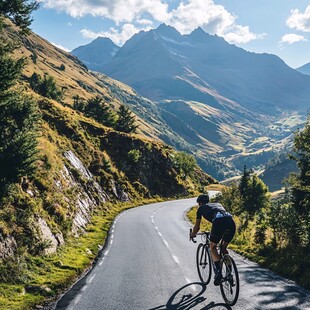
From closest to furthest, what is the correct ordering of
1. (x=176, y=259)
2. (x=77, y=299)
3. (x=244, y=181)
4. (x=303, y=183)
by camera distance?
(x=77, y=299) → (x=176, y=259) → (x=303, y=183) → (x=244, y=181)

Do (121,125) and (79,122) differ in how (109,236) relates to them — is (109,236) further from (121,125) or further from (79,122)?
(121,125)

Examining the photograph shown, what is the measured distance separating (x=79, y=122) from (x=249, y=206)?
32.9 meters

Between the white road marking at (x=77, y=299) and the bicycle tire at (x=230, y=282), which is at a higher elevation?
the bicycle tire at (x=230, y=282)

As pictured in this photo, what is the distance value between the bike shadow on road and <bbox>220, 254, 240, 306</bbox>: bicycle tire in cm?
25

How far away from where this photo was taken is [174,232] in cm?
2709

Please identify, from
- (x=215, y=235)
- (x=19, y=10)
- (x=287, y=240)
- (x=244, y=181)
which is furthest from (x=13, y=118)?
(x=244, y=181)

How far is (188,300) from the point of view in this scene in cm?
1019

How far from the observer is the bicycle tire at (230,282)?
9234 mm

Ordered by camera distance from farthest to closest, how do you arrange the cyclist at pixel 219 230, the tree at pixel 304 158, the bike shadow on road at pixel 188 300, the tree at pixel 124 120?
1. the tree at pixel 124 120
2. the tree at pixel 304 158
3. the cyclist at pixel 219 230
4. the bike shadow on road at pixel 188 300

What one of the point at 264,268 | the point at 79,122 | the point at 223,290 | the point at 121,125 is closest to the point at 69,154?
the point at 79,122

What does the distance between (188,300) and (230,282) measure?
1583 mm

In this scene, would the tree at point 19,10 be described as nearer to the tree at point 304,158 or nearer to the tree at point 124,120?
the tree at point 304,158

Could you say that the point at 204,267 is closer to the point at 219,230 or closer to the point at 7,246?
the point at 219,230

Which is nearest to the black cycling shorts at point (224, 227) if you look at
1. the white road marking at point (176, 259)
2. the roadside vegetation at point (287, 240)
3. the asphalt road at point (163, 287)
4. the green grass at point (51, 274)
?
the asphalt road at point (163, 287)
